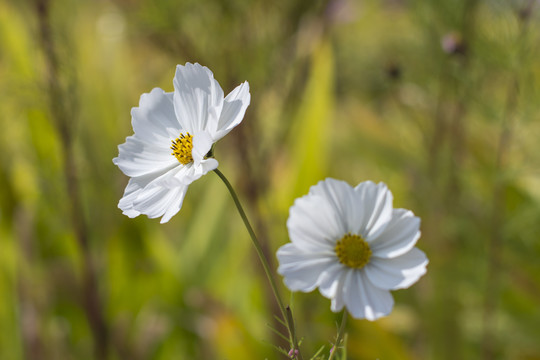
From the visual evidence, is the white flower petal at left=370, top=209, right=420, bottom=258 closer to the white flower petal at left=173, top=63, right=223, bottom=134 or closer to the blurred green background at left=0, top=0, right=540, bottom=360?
the white flower petal at left=173, top=63, right=223, bottom=134

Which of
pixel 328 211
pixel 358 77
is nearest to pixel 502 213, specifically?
pixel 328 211

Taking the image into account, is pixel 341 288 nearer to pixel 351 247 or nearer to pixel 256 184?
pixel 351 247

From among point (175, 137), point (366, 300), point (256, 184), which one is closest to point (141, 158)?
point (175, 137)

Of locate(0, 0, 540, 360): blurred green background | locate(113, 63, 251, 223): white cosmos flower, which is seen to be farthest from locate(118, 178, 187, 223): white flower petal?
locate(0, 0, 540, 360): blurred green background

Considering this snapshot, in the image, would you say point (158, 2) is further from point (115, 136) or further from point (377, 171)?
point (377, 171)

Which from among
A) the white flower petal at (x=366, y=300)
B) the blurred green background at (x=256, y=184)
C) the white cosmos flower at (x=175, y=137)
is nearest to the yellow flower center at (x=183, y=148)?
the white cosmos flower at (x=175, y=137)

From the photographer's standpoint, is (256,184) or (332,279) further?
(256,184)
